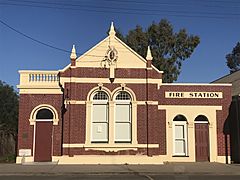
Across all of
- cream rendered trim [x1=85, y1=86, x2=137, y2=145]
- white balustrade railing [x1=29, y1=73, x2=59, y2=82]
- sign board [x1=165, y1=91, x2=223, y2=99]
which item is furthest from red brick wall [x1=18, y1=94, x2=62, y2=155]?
sign board [x1=165, y1=91, x2=223, y2=99]

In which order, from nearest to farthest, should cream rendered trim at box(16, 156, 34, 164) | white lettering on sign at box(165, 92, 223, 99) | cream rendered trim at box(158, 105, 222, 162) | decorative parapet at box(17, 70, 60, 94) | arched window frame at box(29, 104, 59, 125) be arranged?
1. cream rendered trim at box(16, 156, 34, 164)
2. arched window frame at box(29, 104, 59, 125)
3. decorative parapet at box(17, 70, 60, 94)
4. cream rendered trim at box(158, 105, 222, 162)
5. white lettering on sign at box(165, 92, 223, 99)

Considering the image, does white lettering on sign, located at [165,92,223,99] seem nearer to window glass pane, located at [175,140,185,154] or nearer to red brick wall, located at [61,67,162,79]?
red brick wall, located at [61,67,162,79]

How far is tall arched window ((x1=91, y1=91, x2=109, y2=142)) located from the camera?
23.2 m

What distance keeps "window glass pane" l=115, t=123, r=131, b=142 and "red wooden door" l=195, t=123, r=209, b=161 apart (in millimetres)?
4630

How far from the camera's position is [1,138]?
30.8 m

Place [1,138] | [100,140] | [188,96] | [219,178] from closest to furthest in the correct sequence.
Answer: [219,178] < [100,140] < [188,96] < [1,138]

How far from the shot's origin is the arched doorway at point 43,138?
77.7ft

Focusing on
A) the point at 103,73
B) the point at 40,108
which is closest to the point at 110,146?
the point at 103,73

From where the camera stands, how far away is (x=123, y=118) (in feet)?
77.2

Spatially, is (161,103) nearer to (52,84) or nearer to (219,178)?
(52,84)

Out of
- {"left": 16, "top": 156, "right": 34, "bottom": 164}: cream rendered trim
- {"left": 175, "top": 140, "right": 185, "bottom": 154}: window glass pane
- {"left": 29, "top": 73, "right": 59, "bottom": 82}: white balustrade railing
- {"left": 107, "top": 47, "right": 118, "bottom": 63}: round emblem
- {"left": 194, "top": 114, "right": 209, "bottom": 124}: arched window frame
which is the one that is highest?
{"left": 107, "top": 47, "right": 118, "bottom": 63}: round emblem

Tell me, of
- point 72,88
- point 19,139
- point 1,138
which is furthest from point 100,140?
point 1,138

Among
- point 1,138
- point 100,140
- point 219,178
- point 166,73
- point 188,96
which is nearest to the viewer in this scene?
point 219,178

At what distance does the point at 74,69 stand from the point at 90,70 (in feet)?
3.24
